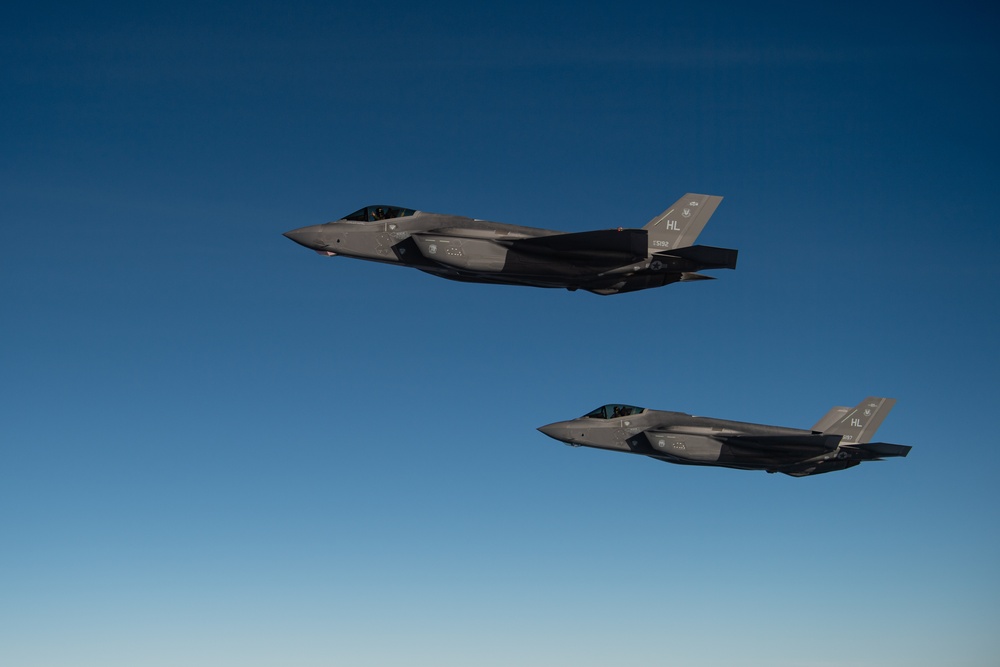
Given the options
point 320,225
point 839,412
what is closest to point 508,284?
point 320,225

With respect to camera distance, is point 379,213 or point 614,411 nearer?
point 379,213

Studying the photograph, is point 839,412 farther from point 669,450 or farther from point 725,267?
point 725,267

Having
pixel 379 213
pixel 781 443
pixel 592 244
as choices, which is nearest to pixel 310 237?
pixel 379 213

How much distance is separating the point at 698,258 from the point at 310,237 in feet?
62.0

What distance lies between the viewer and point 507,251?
44906 mm

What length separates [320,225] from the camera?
1797 inches

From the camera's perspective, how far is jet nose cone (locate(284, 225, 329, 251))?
45188 millimetres

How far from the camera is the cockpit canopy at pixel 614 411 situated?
192 feet

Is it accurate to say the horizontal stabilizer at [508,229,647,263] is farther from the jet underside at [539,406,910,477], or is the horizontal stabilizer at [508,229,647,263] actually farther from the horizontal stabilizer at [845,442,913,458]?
the horizontal stabilizer at [845,442,913,458]

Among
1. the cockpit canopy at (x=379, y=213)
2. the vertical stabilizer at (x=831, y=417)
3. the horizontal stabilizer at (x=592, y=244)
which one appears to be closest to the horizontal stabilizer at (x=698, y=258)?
the horizontal stabilizer at (x=592, y=244)

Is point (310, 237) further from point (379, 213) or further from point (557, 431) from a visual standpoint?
point (557, 431)

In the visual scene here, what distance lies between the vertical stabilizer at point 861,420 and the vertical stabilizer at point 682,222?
69.3ft

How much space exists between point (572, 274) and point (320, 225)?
12.7 metres

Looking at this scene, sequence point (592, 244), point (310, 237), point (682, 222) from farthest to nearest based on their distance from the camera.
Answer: point (682, 222) → point (310, 237) → point (592, 244)
